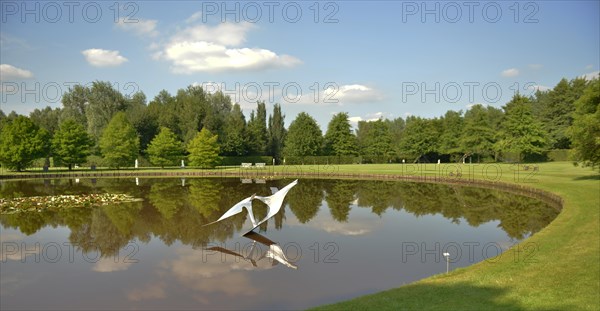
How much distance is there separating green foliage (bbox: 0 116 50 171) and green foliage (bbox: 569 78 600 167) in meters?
60.1

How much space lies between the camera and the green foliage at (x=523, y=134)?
185 feet

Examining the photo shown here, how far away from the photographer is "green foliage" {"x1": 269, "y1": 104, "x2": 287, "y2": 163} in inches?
2970

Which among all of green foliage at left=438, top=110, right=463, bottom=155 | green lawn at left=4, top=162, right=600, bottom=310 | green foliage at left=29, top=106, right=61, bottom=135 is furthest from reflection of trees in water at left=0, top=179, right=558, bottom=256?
green foliage at left=29, top=106, right=61, bottom=135

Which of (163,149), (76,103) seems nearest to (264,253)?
(163,149)

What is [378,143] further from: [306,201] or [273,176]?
[306,201]

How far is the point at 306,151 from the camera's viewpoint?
235ft

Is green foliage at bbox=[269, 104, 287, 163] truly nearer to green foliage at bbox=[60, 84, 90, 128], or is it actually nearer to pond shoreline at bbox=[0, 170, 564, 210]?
pond shoreline at bbox=[0, 170, 564, 210]

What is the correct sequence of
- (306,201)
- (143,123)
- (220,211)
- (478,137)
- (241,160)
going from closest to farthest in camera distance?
(220,211) → (306,201) → (478,137) → (143,123) → (241,160)

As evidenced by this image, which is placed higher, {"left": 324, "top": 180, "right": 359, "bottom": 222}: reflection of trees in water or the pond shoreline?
the pond shoreline

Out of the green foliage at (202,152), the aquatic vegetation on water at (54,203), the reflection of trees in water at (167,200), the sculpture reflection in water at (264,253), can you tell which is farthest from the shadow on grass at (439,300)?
the green foliage at (202,152)

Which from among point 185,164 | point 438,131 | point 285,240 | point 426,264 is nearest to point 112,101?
point 185,164

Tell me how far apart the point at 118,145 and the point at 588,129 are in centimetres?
5388

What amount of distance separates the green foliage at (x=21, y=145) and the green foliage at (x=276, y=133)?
120 feet

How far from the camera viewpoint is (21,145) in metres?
51.9
